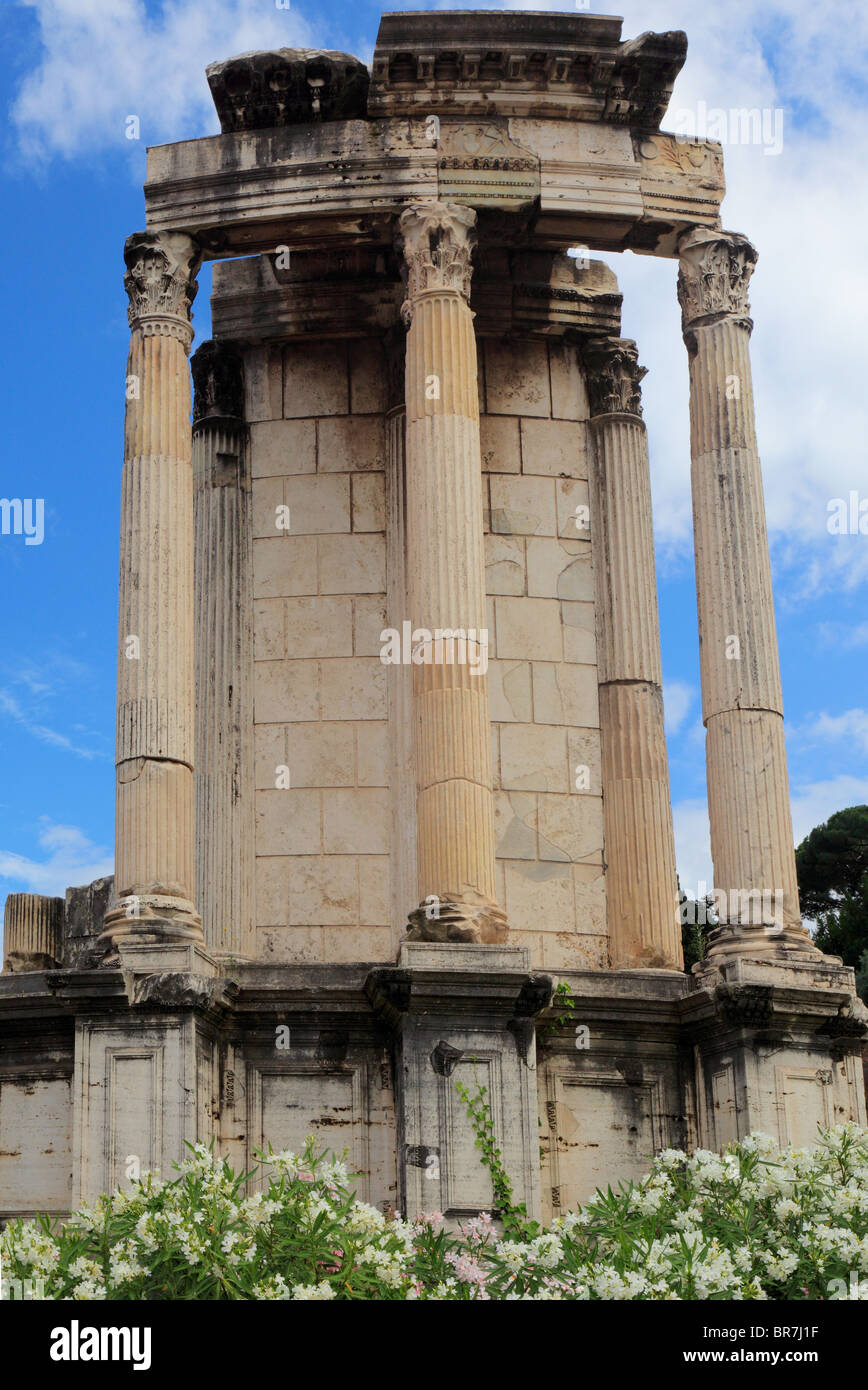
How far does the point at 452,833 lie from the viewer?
2042 cm

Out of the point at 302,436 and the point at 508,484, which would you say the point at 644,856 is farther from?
the point at 302,436

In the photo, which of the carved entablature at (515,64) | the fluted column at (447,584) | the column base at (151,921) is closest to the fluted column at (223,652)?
the column base at (151,921)

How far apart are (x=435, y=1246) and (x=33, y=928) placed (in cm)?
1381

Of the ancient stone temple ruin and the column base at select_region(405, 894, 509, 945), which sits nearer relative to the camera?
the column base at select_region(405, 894, 509, 945)

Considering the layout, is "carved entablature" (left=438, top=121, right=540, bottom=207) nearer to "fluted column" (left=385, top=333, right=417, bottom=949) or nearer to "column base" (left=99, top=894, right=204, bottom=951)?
"fluted column" (left=385, top=333, right=417, bottom=949)

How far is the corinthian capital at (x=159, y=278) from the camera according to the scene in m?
22.8

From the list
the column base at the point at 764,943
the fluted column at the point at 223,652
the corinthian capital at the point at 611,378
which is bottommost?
the column base at the point at 764,943

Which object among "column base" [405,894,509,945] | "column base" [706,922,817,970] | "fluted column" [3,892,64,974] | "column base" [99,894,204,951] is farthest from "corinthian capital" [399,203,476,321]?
"fluted column" [3,892,64,974]

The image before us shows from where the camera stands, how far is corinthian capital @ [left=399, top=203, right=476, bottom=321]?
22.5 metres

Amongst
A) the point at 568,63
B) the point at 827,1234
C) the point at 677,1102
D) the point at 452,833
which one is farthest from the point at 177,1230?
the point at 568,63

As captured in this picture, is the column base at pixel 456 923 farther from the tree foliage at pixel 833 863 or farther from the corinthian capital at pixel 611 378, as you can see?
the tree foliage at pixel 833 863

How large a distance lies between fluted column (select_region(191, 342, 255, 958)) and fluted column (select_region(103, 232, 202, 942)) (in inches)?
58.7

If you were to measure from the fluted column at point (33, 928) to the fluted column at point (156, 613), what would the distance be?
464 centimetres

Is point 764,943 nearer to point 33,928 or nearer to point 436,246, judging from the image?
point 436,246
